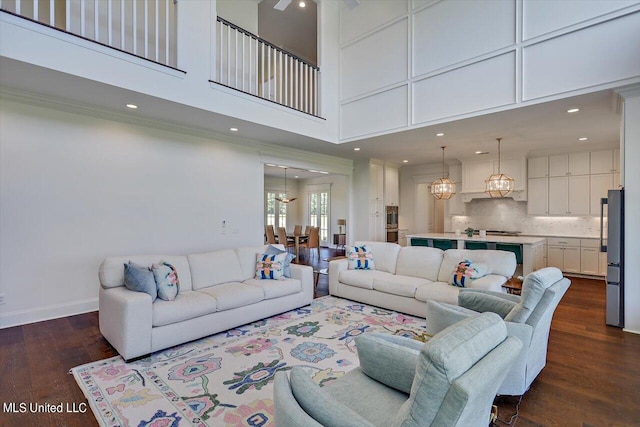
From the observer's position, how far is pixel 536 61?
3.91 metres

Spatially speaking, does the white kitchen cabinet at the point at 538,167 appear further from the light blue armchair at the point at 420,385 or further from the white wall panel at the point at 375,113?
the light blue armchair at the point at 420,385

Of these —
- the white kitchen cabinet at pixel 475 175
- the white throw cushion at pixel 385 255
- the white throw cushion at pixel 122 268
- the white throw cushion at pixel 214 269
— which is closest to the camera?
the white throw cushion at pixel 122 268

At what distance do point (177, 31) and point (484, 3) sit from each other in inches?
160

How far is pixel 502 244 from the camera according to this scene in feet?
19.7

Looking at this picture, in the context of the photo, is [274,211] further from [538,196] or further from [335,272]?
[538,196]

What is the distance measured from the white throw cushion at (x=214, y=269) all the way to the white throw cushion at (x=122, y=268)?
0.09 m

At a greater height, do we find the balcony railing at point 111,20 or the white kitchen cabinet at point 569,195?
the balcony railing at point 111,20

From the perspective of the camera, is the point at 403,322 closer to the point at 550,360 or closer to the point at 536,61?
the point at 550,360

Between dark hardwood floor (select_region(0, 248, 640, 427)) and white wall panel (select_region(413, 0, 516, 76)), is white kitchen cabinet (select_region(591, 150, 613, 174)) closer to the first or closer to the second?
dark hardwood floor (select_region(0, 248, 640, 427))

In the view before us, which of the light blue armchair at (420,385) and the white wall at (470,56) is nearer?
the light blue armchair at (420,385)

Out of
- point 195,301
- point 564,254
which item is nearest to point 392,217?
point 564,254

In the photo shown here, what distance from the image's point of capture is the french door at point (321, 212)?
11977 millimetres

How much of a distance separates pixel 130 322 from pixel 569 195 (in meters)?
8.55

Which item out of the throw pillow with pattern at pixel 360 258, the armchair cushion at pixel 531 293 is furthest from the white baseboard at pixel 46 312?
the armchair cushion at pixel 531 293
